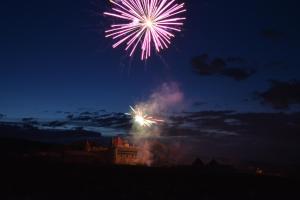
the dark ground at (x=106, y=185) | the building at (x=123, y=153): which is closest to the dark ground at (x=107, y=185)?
the dark ground at (x=106, y=185)

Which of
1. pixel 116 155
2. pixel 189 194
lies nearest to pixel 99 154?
pixel 116 155

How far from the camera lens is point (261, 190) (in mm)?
37688

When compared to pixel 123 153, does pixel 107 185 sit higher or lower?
lower

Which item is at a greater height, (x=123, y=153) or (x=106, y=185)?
(x=123, y=153)

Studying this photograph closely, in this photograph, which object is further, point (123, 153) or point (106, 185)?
point (123, 153)

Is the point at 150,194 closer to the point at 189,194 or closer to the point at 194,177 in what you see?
the point at 189,194

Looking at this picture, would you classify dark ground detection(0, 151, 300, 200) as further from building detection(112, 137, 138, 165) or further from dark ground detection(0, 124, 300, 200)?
building detection(112, 137, 138, 165)

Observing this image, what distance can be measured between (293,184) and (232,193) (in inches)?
668

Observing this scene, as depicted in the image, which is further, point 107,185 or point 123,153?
point 123,153

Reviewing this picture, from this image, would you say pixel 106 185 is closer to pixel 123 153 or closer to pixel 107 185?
pixel 107 185

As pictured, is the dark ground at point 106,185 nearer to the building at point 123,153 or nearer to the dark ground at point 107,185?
the dark ground at point 107,185

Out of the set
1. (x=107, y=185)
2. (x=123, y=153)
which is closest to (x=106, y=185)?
(x=107, y=185)

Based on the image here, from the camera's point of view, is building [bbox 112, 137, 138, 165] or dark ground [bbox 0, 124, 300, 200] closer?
dark ground [bbox 0, 124, 300, 200]

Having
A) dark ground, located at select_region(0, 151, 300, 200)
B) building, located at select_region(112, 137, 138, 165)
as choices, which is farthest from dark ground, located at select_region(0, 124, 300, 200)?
building, located at select_region(112, 137, 138, 165)
